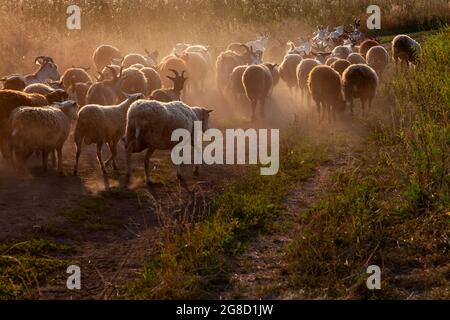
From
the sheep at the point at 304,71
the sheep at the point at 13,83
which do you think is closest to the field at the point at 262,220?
the sheep at the point at 13,83

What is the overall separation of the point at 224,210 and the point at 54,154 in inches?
166

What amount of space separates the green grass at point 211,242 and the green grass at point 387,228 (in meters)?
0.66

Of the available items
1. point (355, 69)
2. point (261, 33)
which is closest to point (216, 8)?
point (261, 33)

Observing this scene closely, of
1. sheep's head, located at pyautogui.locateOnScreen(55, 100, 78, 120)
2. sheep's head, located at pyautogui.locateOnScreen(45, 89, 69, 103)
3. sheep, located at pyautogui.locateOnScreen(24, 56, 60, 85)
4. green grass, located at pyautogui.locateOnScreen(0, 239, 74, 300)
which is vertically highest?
sheep, located at pyautogui.locateOnScreen(24, 56, 60, 85)

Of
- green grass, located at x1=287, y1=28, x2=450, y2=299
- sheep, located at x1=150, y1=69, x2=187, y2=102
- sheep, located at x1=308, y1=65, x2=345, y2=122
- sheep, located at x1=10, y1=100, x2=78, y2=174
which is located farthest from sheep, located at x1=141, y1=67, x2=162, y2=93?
green grass, located at x1=287, y1=28, x2=450, y2=299

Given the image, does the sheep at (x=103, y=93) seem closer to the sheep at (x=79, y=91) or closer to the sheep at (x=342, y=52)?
the sheep at (x=79, y=91)

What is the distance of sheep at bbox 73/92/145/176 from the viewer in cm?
1088

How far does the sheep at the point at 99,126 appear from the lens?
428 inches

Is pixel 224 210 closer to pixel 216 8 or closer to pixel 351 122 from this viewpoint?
pixel 351 122

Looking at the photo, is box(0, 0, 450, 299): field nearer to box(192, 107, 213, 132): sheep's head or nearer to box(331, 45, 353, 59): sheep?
box(192, 107, 213, 132): sheep's head

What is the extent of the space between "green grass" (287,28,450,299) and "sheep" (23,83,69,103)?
201 inches

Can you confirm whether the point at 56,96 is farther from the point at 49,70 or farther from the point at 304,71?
the point at 304,71

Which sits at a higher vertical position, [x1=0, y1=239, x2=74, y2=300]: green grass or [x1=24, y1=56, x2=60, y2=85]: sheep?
[x1=24, y1=56, x2=60, y2=85]: sheep

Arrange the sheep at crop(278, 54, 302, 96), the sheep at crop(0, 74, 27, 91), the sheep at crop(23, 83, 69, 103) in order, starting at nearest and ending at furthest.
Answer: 1. the sheep at crop(23, 83, 69, 103)
2. the sheep at crop(0, 74, 27, 91)
3. the sheep at crop(278, 54, 302, 96)
